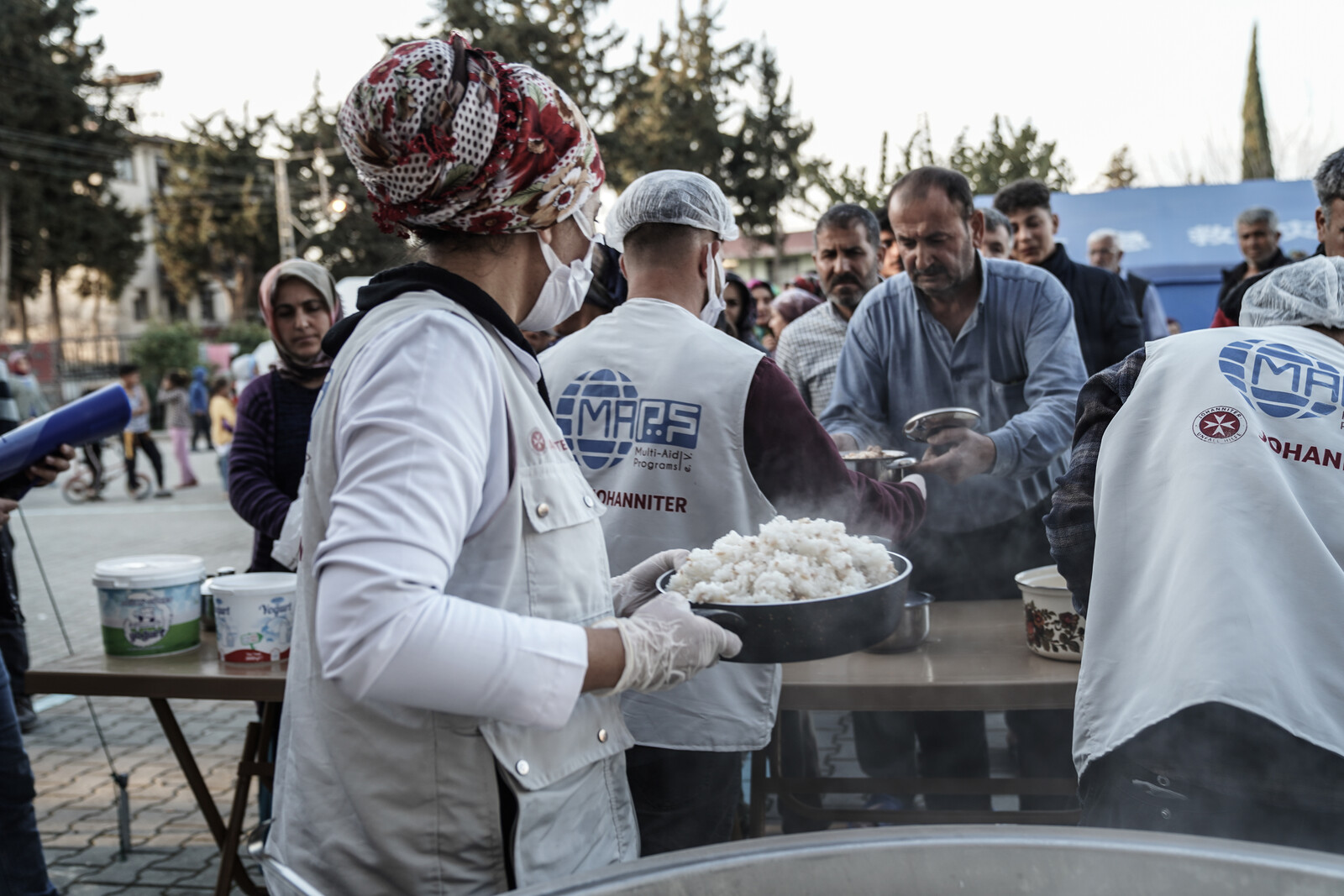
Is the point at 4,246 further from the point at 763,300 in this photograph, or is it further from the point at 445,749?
the point at 445,749

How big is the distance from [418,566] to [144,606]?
6.64 feet

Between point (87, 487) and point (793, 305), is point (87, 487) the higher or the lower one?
the lower one

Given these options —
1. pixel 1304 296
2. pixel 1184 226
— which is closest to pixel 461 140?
pixel 1304 296

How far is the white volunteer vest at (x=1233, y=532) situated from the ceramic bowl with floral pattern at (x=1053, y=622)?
0.54 metres

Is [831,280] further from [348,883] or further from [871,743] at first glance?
[348,883]

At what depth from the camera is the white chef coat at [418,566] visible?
1.03 meters

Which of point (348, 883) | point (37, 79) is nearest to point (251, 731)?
point (348, 883)

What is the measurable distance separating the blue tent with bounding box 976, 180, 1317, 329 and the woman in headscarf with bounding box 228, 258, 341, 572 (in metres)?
Result: 9.90

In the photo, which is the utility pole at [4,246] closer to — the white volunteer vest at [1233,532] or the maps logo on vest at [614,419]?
the maps logo on vest at [614,419]

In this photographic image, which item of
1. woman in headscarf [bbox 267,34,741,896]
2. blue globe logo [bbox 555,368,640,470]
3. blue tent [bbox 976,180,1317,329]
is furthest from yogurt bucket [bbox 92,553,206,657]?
blue tent [bbox 976,180,1317,329]

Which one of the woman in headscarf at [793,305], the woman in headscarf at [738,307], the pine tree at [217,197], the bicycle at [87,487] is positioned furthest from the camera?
the pine tree at [217,197]

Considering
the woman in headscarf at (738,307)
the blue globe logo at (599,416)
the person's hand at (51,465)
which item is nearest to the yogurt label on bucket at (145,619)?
the person's hand at (51,465)

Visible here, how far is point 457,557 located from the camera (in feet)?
3.73

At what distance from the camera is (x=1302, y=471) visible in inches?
64.5
